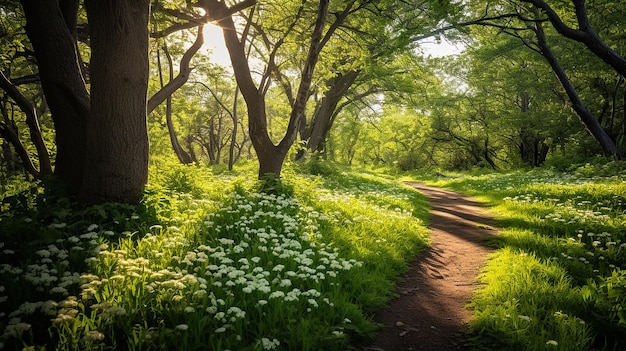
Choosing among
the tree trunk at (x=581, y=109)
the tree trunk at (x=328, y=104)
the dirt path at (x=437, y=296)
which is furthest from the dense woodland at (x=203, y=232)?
the tree trunk at (x=328, y=104)

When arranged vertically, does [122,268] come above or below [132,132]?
below

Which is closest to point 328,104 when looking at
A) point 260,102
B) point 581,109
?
point 260,102

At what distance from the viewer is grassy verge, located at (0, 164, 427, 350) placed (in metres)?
2.96

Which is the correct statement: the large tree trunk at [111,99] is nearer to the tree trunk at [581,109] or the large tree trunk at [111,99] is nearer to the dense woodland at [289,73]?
the dense woodland at [289,73]

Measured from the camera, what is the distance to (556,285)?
4320 millimetres

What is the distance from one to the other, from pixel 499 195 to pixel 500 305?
30.6ft

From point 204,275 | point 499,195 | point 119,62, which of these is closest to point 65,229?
point 204,275

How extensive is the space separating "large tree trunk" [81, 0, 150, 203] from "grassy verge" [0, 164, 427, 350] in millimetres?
483

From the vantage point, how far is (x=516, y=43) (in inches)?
734

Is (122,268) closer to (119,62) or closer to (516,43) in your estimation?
(119,62)

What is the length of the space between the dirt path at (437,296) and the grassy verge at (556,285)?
27 centimetres

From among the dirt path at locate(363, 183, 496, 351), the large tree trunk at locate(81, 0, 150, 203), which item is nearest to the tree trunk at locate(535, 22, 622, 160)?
the dirt path at locate(363, 183, 496, 351)

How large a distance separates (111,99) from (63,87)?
54.5 inches

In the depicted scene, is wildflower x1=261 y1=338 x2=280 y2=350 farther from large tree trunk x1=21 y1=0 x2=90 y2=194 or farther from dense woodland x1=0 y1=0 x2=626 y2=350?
large tree trunk x1=21 y1=0 x2=90 y2=194
